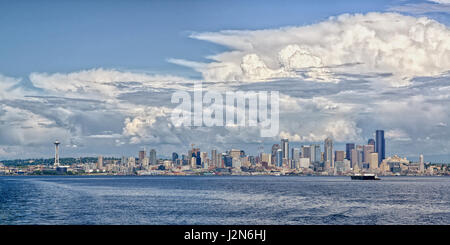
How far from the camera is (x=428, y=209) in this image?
7831 cm
